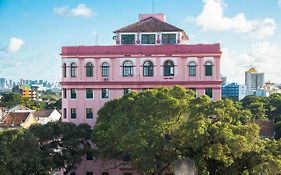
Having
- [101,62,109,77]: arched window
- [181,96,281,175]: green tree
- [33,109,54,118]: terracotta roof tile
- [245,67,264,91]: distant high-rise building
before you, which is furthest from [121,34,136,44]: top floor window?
[245,67,264,91]: distant high-rise building

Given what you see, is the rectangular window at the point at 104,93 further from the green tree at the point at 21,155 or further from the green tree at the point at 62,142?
the green tree at the point at 21,155

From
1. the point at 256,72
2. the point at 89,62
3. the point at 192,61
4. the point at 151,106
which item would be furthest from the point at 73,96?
the point at 256,72

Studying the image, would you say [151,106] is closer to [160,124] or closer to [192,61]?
[160,124]

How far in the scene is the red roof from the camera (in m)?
37.4

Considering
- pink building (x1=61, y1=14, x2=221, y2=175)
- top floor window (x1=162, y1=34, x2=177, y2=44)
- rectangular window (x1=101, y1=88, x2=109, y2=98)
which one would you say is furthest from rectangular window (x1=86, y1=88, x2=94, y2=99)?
top floor window (x1=162, y1=34, x2=177, y2=44)

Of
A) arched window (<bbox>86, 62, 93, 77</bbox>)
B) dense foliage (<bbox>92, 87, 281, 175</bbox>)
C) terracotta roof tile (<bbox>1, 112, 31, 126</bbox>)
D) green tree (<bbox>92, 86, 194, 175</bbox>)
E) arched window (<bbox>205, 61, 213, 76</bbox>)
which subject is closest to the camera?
dense foliage (<bbox>92, 87, 281, 175</bbox>)

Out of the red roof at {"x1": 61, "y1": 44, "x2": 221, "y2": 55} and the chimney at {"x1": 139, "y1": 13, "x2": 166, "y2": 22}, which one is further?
the chimney at {"x1": 139, "y1": 13, "x2": 166, "y2": 22}

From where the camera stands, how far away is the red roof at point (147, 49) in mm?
37375

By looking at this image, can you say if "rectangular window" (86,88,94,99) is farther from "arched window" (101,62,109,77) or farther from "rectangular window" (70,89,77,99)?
"arched window" (101,62,109,77)

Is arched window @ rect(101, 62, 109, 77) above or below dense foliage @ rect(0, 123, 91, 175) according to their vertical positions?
above

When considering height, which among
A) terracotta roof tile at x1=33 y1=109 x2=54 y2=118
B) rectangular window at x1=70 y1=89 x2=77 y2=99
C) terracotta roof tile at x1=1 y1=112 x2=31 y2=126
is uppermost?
rectangular window at x1=70 y1=89 x2=77 y2=99

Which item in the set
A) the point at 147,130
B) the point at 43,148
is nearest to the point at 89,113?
the point at 43,148

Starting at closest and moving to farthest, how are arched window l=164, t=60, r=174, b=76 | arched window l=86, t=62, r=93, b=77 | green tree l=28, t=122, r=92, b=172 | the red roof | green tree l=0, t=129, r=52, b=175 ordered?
green tree l=0, t=129, r=52, b=175 → green tree l=28, t=122, r=92, b=172 → the red roof → arched window l=164, t=60, r=174, b=76 → arched window l=86, t=62, r=93, b=77

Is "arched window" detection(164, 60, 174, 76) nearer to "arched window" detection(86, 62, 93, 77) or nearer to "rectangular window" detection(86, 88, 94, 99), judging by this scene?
"arched window" detection(86, 62, 93, 77)
